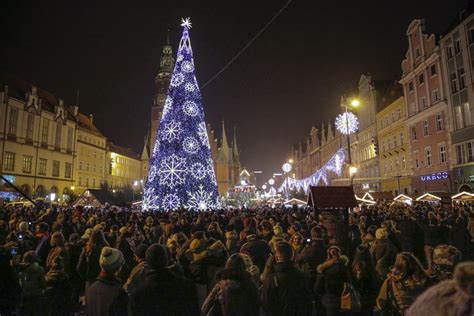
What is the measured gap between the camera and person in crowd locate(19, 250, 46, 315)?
18.0 ft

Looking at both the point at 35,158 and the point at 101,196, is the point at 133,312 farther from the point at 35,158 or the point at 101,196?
the point at 35,158

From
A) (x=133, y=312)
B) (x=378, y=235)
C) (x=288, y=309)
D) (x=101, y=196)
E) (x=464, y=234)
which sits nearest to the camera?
(x=133, y=312)

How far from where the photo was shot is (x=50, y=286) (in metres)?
5.70

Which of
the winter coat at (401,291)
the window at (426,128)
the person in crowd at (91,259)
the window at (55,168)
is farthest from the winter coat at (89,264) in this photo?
the window at (55,168)

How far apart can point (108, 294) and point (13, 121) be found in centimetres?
5409

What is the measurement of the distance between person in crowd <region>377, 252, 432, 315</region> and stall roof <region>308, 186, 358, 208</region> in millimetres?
7605

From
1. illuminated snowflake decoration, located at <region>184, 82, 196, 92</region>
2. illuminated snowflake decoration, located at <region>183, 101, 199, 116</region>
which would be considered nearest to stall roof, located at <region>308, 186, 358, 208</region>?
illuminated snowflake decoration, located at <region>183, 101, 199, 116</region>

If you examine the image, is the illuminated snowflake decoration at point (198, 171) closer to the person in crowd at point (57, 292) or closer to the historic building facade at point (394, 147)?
the person in crowd at point (57, 292)

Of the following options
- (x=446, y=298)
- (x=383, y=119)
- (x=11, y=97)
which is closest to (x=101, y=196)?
(x=11, y=97)

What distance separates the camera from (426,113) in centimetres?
3566

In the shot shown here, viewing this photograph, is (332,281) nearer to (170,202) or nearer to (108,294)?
(108,294)

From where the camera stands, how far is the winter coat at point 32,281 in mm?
5477

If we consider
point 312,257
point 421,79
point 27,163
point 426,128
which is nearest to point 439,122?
point 426,128

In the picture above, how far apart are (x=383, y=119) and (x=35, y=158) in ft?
164
